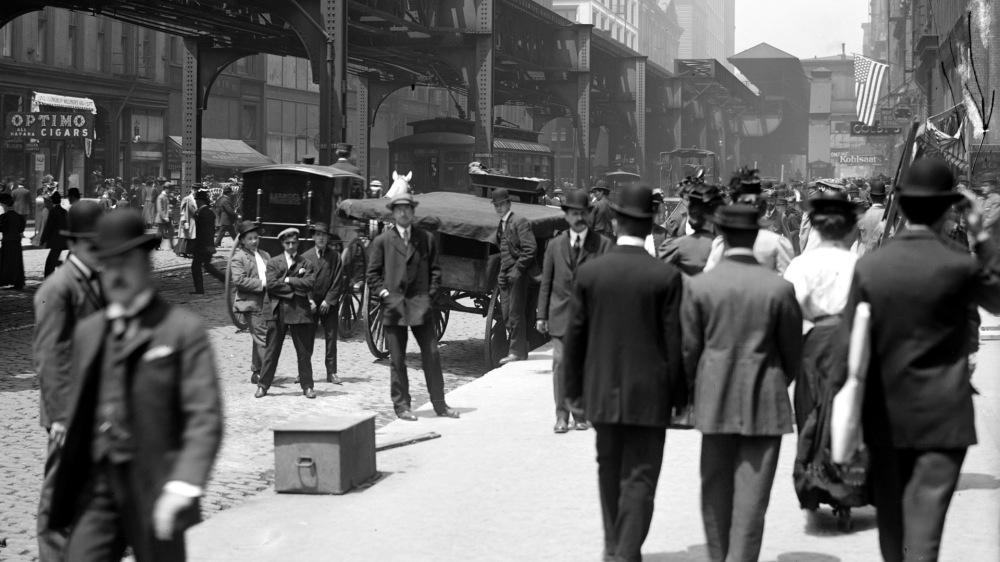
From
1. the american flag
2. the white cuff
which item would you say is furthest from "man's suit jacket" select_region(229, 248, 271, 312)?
the american flag

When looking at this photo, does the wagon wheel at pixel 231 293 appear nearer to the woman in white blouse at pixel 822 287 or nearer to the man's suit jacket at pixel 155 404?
the woman in white blouse at pixel 822 287

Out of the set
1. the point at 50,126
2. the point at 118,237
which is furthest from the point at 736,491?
the point at 50,126

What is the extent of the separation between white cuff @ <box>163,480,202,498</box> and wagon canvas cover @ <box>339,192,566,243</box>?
33.6 feet

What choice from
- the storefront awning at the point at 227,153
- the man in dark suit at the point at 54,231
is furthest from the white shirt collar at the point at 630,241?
the storefront awning at the point at 227,153

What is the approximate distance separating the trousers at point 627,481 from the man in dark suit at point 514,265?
797cm

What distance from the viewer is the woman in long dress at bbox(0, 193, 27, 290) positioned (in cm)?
2249

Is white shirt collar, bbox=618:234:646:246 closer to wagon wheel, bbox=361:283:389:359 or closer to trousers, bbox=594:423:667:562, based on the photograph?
trousers, bbox=594:423:667:562

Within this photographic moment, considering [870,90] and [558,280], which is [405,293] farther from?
[870,90]

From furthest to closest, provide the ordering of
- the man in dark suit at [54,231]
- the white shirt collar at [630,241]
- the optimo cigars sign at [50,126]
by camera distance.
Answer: the optimo cigars sign at [50,126] → the man in dark suit at [54,231] → the white shirt collar at [630,241]

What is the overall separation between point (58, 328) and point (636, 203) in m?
2.65

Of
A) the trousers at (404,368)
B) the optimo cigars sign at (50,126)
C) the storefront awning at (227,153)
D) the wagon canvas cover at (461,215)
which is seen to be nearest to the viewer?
the trousers at (404,368)

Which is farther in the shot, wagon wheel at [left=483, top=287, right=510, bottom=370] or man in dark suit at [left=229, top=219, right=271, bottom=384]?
wagon wheel at [left=483, top=287, right=510, bottom=370]

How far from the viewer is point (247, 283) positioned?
13109 mm

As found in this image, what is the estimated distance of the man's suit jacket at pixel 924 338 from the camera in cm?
478
